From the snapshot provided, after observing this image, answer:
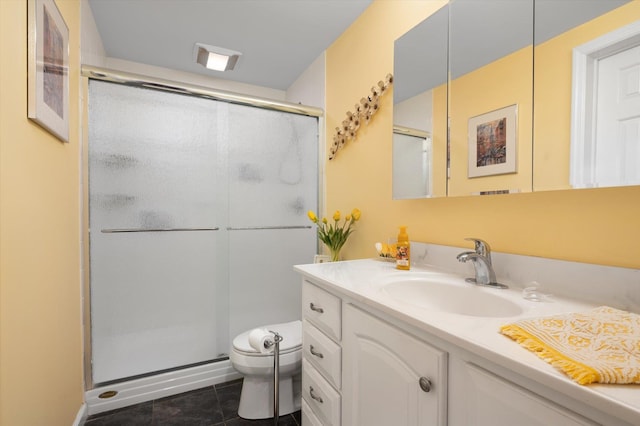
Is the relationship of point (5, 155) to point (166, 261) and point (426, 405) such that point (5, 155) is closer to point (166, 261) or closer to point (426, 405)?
point (166, 261)

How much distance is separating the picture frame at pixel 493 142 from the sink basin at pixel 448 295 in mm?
420

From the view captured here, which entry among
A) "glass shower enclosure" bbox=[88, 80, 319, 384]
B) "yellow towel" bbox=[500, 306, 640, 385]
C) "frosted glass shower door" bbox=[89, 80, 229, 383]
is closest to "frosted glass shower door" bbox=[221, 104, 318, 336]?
"glass shower enclosure" bbox=[88, 80, 319, 384]

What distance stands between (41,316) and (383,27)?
2.03 m

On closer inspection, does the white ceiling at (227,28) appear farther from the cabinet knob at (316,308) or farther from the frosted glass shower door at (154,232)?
the cabinet knob at (316,308)

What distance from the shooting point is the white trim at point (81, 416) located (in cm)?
143

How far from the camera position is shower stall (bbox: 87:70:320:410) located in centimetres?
167

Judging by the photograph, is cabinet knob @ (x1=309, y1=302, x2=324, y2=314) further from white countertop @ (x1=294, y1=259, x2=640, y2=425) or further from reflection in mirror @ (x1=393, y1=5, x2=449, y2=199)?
reflection in mirror @ (x1=393, y1=5, x2=449, y2=199)

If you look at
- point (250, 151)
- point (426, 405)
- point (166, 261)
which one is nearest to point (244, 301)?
point (166, 261)

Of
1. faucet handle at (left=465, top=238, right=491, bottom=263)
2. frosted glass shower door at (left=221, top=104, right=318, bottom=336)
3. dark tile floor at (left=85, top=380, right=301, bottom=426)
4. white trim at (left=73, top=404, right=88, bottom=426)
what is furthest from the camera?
frosted glass shower door at (left=221, top=104, right=318, bottom=336)

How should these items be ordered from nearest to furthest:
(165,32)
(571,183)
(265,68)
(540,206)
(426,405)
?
(426,405) → (571,183) → (540,206) → (165,32) → (265,68)

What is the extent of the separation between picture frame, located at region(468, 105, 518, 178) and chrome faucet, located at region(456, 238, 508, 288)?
0.90ft

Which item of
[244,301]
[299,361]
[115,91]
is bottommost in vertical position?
[299,361]

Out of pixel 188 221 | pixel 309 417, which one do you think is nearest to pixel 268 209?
pixel 188 221

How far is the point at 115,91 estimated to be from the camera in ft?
5.49
